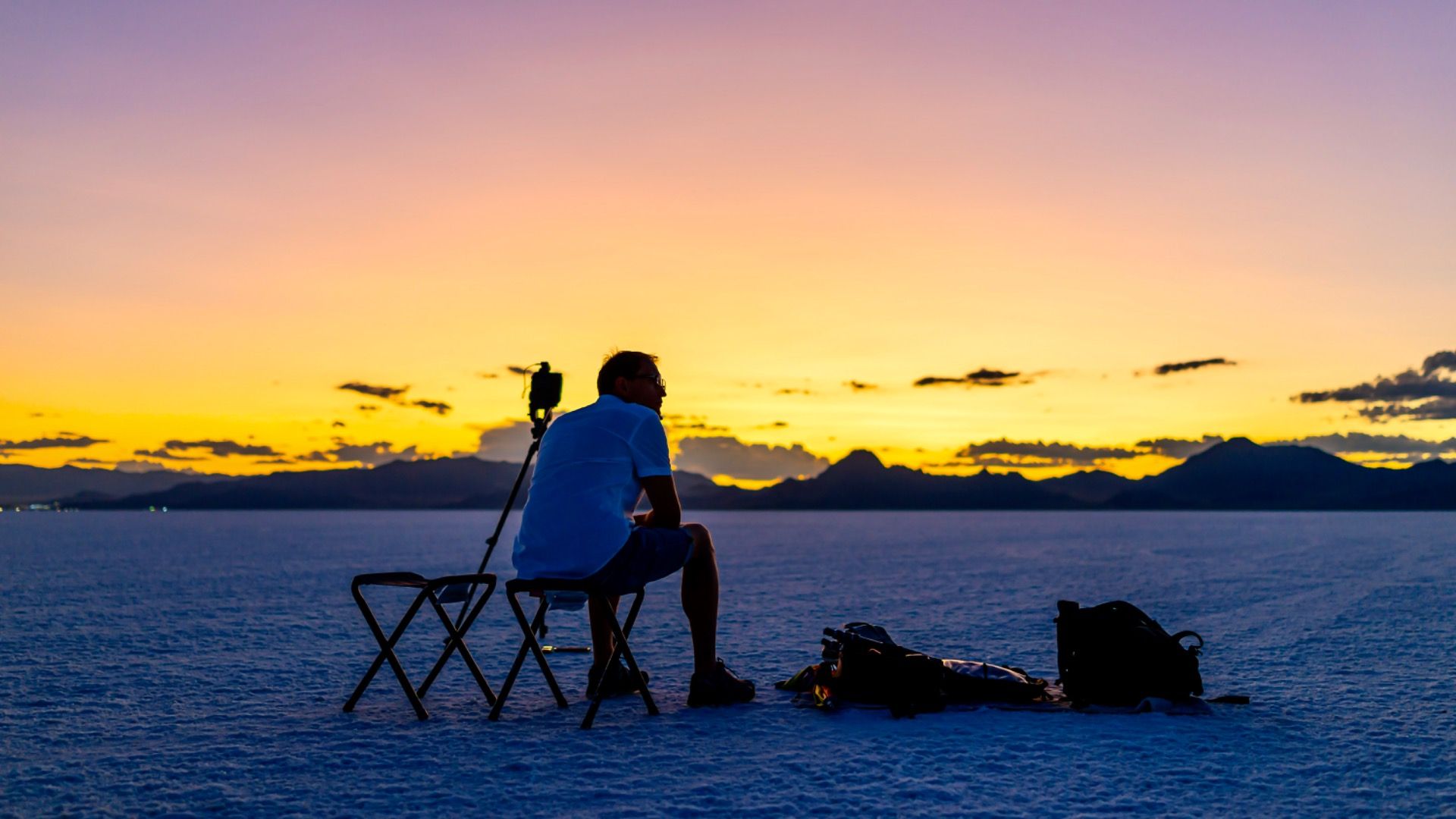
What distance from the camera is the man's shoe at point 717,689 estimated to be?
5.35 metres

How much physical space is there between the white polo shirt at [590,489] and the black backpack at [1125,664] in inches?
91.7

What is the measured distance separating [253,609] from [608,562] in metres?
8.50

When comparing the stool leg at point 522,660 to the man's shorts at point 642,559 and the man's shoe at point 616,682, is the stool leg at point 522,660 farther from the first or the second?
the man's shorts at point 642,559

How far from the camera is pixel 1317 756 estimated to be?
13.9 ft

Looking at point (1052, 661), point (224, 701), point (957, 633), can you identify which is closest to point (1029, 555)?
point (957, 633)

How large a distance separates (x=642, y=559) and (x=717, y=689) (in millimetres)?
964

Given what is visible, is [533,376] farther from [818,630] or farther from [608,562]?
[818,630]

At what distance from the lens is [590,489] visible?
482 centimetres

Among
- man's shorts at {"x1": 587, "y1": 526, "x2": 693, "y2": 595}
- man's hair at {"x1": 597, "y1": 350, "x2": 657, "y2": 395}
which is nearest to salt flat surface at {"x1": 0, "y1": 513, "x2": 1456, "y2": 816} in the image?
man's shorts at {"x1": 587, "y1": 526, "x2": 693, "y2": 595}

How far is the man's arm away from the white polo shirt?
0.04 m

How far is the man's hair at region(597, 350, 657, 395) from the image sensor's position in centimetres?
519

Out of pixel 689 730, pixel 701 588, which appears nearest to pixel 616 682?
pixel 701 588

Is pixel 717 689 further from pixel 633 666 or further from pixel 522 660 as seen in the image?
pixel 522 660

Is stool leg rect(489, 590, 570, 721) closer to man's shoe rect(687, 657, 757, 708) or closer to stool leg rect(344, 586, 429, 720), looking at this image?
stool leg rect(344, 586, 429, 720)
